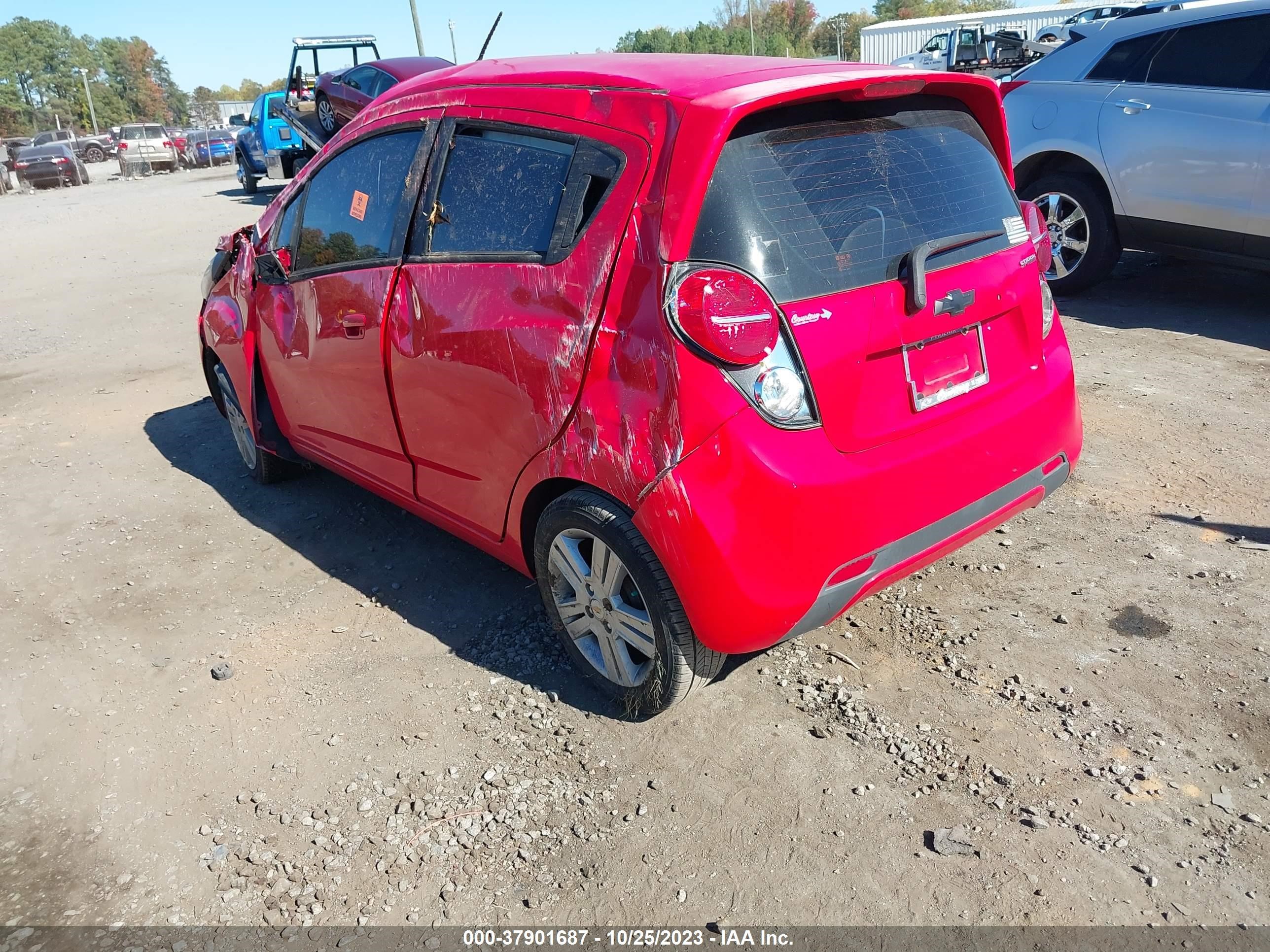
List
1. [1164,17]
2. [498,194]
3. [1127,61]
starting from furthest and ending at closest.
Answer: [1127,61]
[1164,17]
[498,194]

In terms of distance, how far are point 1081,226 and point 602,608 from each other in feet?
18.8

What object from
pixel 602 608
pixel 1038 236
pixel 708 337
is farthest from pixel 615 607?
pixel 1038 236

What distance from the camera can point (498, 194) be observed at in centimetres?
314

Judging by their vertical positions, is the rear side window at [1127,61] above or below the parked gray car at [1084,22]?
below

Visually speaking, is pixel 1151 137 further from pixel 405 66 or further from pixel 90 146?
pixel 90 146

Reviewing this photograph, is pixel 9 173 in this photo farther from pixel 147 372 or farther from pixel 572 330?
pixel 572 330

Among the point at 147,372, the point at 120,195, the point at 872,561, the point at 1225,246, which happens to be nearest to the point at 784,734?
the point at 872,561

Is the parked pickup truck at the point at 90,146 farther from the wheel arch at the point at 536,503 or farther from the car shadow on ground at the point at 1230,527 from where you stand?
the car shadow on ground at the point at 1230,527

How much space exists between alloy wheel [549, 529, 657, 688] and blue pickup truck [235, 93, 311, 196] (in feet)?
52.5

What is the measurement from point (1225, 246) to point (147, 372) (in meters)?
7.55

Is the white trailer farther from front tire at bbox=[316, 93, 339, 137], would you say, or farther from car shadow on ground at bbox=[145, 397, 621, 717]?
car shadow on ground at bbox=[145, 397, 621, 717]

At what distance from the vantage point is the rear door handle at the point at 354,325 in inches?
145

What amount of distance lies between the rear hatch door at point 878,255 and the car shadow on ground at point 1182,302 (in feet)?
13.6

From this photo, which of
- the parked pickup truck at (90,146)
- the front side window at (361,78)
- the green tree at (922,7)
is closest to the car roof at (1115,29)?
the front side window at (361,78)
